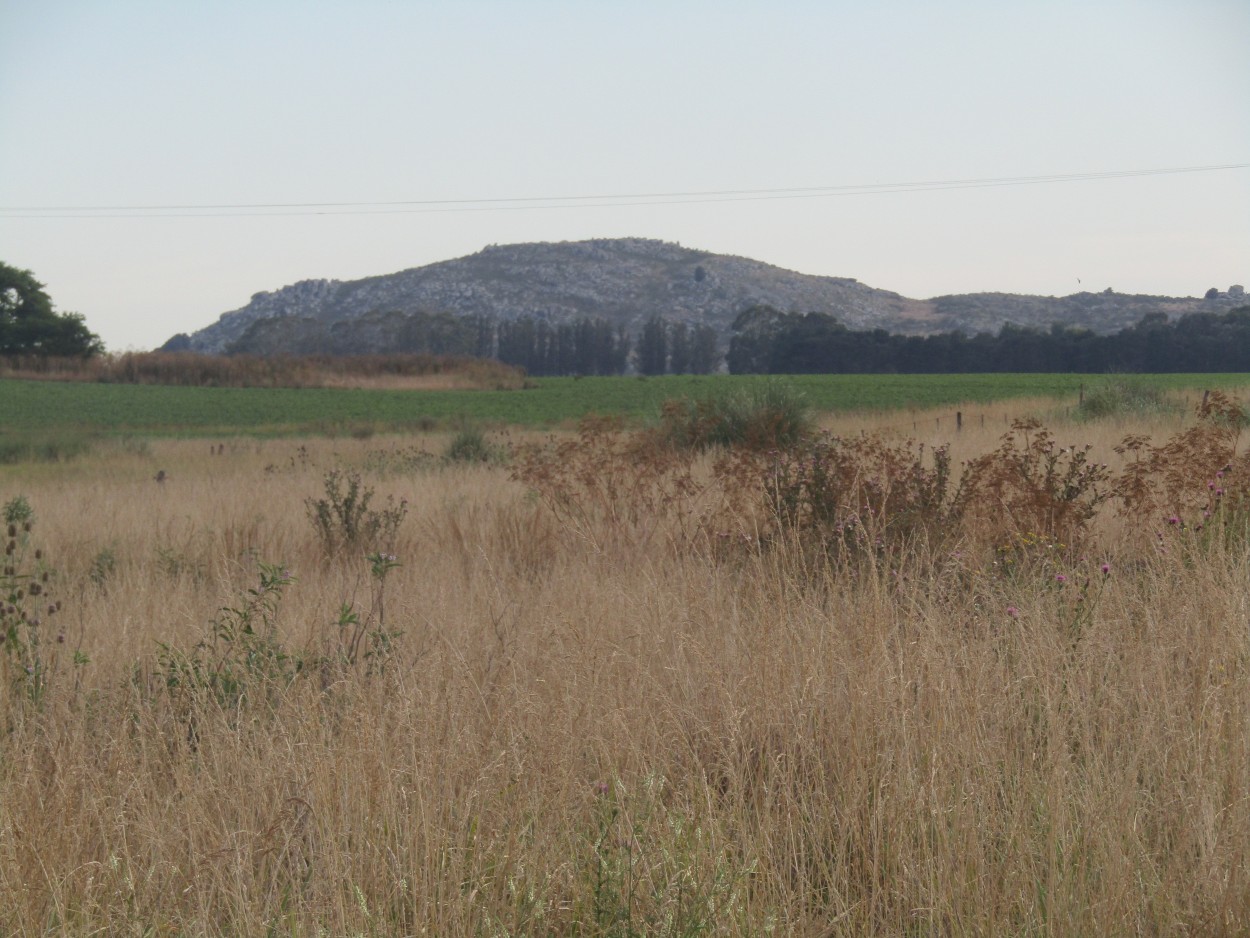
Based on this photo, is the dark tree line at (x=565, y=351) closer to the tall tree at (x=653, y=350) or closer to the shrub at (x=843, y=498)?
the tall tree at (x=653, y=350)

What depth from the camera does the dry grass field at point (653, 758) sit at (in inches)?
99.3

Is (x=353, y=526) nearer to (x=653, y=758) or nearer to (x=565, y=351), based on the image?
(x=653, y=758)

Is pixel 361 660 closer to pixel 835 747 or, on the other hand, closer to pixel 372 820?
pixel 372 820

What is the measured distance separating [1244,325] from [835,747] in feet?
271

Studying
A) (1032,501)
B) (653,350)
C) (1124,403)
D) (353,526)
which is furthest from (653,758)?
(653,350)

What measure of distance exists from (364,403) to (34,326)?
125 feet

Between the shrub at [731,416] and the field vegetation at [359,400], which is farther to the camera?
the field vegetation at [359,400]

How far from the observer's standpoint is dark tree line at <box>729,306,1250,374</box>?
75438 mm

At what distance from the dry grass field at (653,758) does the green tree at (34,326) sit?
7919cm

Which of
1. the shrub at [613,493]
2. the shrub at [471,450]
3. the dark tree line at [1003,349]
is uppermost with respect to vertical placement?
the dark tree line at [1003,349]

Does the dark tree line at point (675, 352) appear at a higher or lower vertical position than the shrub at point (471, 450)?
higher

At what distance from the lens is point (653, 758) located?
319 centimetres

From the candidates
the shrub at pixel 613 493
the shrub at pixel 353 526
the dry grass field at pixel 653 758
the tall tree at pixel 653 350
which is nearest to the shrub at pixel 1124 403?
the shrub at pixel 613 493

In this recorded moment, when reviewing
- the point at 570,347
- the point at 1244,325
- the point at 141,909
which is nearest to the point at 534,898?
the point at 141,909
